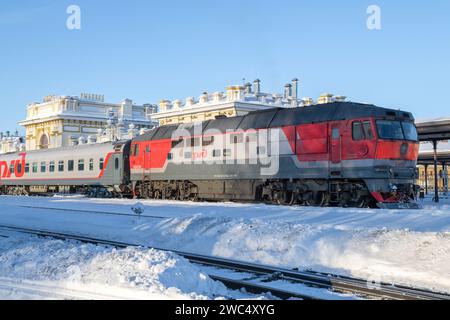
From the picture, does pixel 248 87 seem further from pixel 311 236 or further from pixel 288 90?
pixel 311 236

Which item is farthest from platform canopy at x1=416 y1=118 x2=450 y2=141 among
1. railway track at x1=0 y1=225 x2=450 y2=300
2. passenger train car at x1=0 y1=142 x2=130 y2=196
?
passenger train car at x1=0 y1=142 x2=130 y2=196

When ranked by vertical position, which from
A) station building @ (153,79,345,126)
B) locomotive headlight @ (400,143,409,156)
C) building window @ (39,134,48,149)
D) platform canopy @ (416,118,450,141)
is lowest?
locomotive headlight @ (400,143,409,156)

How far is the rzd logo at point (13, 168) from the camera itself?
4434 centimetres

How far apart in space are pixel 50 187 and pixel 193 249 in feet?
102

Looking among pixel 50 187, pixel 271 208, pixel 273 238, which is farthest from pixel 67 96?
pixel 273 238

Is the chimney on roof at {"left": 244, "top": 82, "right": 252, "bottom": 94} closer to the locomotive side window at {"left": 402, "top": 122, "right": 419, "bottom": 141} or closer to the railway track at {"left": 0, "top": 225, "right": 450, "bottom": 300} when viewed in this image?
the locomotive side window at {"left": 402, "top": 122, "right": 419, "bottom": 141}

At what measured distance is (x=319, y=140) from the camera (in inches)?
792

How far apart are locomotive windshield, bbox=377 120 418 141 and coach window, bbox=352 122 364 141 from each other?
0.68m

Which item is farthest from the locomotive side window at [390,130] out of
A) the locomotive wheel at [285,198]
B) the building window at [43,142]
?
the building window at [43,142]

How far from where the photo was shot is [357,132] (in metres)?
19.0

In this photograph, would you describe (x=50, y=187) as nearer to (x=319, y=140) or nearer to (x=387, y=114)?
(x=319, y=140)

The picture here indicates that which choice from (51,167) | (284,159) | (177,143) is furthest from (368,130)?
(51,167)

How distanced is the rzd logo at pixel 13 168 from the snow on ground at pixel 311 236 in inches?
1000

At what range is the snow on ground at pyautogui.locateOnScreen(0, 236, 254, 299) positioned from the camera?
23.6 ft
